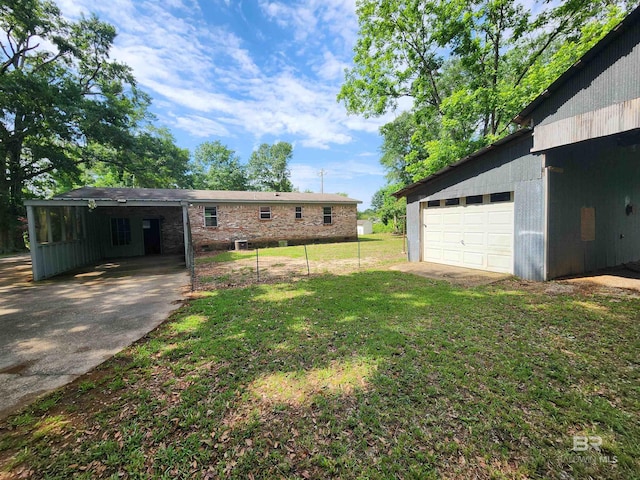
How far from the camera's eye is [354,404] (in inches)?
94.9

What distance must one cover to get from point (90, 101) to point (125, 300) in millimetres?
18172

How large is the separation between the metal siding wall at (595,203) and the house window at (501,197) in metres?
0.95

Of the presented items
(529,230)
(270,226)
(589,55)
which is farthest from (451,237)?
(270,226)

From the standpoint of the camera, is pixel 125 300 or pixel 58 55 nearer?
pixel 125 300

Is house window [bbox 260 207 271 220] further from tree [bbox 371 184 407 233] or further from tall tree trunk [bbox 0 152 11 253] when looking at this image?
tall tree trunk [bbox 0 152 11 253]

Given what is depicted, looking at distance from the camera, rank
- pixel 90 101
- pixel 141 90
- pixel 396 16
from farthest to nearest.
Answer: pixel 141 90
pixel 90 101
pixel 396 16

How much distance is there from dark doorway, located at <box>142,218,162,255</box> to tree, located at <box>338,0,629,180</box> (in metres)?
13.9

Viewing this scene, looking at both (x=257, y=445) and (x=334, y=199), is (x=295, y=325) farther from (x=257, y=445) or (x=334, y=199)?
(x=334, y=199)

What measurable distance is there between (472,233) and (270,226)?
41.1 ft

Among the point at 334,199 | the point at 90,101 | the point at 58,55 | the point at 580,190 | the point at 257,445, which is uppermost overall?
the point at 58,55

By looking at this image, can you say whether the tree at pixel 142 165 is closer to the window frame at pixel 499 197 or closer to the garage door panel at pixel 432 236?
the garage door panel at pixel 432 236

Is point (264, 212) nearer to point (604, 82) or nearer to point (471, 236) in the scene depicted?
point (471, 236)

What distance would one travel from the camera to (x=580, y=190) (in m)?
6.91

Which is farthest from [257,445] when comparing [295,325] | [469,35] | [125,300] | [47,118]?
[47,118]
